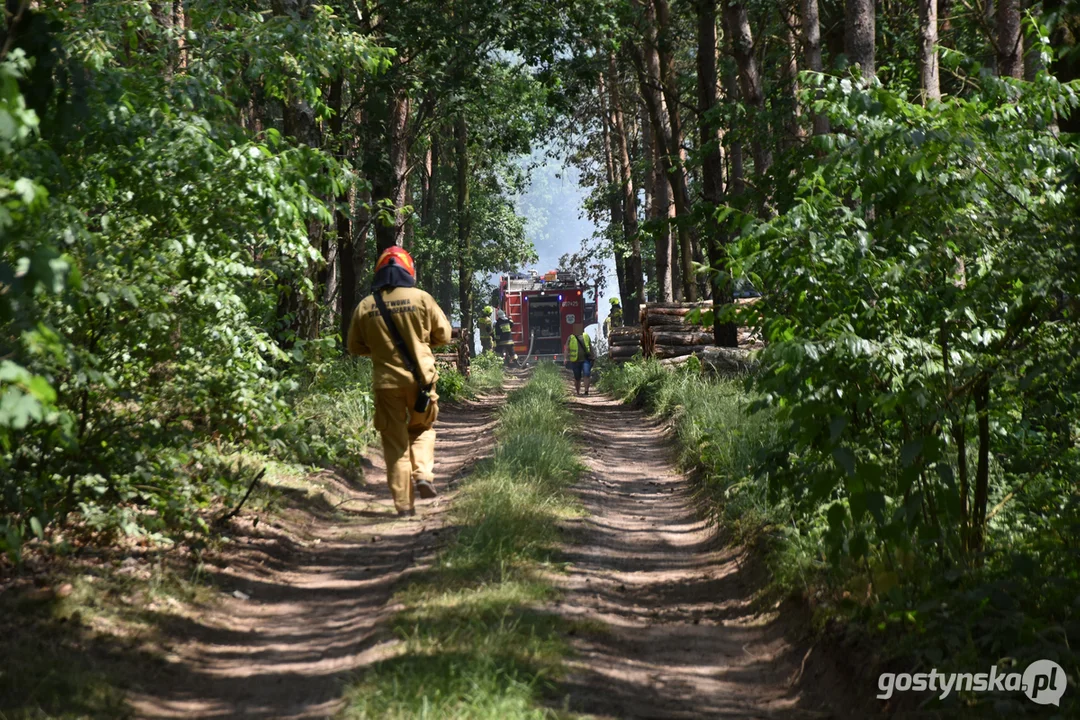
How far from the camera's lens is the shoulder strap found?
8.40 metres

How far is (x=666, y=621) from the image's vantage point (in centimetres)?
635

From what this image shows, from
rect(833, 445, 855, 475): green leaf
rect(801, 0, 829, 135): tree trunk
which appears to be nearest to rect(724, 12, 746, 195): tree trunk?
rect(801, 0, 829, 135): tree trunk

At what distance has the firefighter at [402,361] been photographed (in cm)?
840

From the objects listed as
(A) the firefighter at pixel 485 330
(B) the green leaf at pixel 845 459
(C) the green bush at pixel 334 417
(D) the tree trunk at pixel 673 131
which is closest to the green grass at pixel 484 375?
(D) the tree trunk at pixel 673 131

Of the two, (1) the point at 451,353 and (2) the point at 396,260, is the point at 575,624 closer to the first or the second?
(2) the point at 396,260

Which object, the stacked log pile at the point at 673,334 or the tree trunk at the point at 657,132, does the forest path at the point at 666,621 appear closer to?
the stacked log pile at the point at 673,334

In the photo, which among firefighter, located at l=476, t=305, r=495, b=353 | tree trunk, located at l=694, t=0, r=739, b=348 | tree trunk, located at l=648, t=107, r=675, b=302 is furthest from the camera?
firefighter, located at l=476, t=305, r=495, b=353

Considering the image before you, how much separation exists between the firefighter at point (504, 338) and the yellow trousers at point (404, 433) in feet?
113

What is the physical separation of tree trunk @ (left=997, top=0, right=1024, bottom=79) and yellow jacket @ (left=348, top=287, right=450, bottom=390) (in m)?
8.85

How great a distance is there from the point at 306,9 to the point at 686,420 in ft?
21.8

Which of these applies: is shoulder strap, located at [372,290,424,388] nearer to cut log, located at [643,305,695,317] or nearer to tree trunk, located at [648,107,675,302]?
cut log, located at [643,305,695,317]

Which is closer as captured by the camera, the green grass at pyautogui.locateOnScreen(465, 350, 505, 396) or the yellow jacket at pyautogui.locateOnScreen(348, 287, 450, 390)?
the yellow jacket at pyautogui.locateOnScreen(348, 287, 450, 390)

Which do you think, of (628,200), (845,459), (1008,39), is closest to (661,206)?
(628,200)

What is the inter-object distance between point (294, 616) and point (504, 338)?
37.8 m
